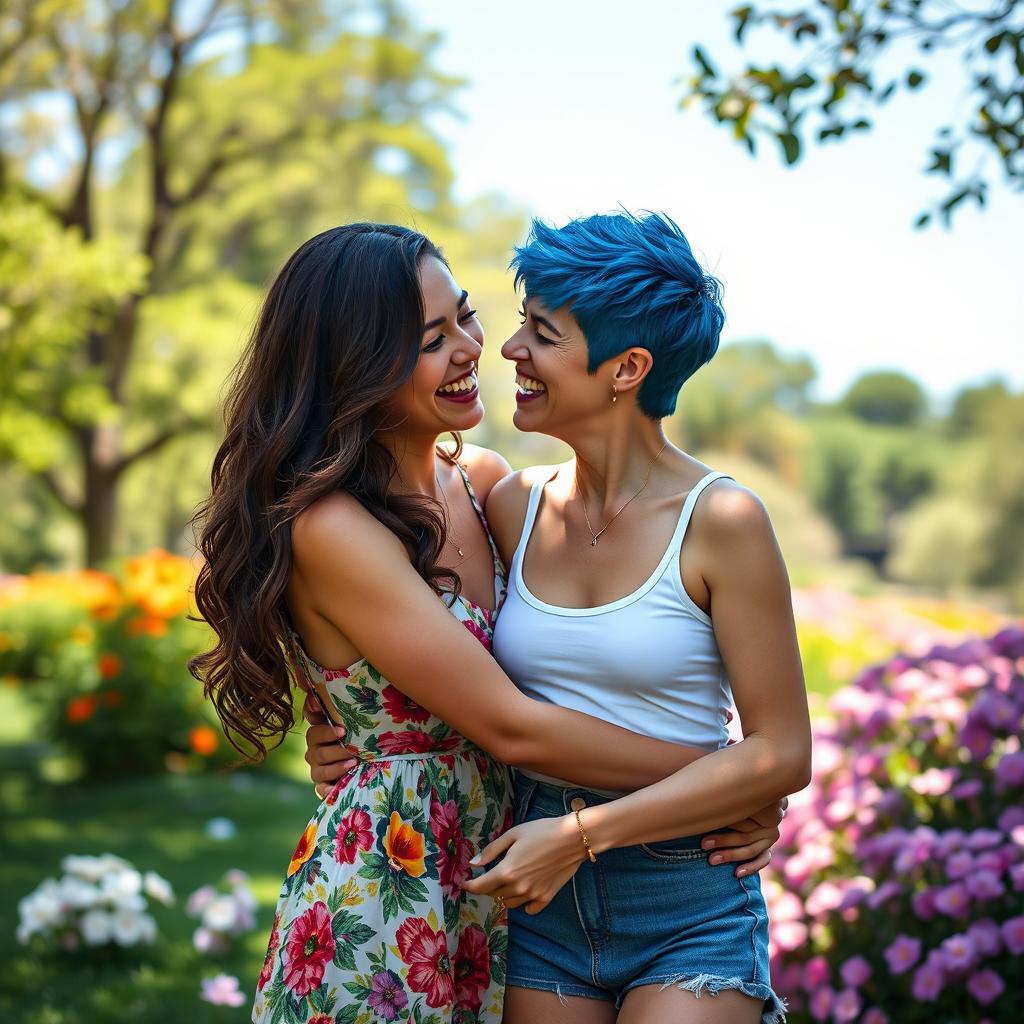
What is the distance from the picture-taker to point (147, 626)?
883cm

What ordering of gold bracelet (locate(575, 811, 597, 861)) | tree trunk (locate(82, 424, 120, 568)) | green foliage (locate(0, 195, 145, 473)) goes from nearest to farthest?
gold bracelet (locate(575, 811, 597, 861)), green foliage (locate(0, 195, 145, 473)), tree trunk (locate(82, 424, 120, 568))

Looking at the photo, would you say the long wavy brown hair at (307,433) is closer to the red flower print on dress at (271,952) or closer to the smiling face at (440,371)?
the smiling face at (440,371)

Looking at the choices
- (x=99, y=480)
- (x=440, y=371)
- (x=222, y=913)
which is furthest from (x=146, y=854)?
(x=99, y=480)

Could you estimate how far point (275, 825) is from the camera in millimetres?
7629

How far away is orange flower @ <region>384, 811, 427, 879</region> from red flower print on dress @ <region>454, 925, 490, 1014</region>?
0.21 metres

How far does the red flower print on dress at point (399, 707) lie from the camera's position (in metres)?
2.37

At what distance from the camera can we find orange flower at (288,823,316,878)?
2.38 metres

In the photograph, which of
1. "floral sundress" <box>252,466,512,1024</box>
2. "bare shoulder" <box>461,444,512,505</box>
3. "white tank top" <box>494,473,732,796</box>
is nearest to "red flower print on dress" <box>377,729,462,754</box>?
"floral sundress" <box>252,466,512,1024</box>

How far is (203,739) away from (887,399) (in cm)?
4181

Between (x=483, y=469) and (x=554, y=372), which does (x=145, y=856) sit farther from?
(x=554, y=372)

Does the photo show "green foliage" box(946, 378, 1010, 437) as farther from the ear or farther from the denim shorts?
the denim shorts

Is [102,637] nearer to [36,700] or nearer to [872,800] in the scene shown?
[36,700]

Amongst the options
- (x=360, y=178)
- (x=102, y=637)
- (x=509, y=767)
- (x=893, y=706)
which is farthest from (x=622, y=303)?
(x=360, y=178)

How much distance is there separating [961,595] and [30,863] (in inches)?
1107
